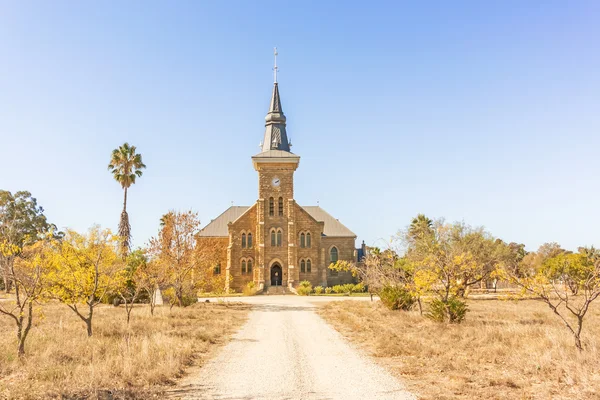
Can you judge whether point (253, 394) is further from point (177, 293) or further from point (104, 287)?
point (177, 293)

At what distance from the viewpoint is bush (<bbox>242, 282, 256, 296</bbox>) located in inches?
1747

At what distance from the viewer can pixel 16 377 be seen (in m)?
8.59

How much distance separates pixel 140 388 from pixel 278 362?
3597 mm

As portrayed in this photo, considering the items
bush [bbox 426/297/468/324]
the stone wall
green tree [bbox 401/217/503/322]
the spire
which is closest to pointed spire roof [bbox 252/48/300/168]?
the spire

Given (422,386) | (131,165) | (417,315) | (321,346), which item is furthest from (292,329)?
(131,165)

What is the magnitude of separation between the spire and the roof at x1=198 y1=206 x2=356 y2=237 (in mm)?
9403

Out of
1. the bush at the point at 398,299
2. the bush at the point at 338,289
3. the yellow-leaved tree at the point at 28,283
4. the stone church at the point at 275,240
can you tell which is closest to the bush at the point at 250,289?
the stone church at the point at 275,240

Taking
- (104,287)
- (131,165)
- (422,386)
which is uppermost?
(131,165)

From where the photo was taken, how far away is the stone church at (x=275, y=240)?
47875 mm

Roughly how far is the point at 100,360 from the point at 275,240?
127 feet

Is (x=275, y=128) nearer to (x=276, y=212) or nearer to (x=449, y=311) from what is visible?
(x=276, y=212)

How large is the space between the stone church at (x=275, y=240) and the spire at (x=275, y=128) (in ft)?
2.91

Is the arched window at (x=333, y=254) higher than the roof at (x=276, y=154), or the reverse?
the roof at (x=276, y=154)

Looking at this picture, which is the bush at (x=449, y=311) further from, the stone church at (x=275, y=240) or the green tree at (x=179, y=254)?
the stone church at (x=275, y=240)
